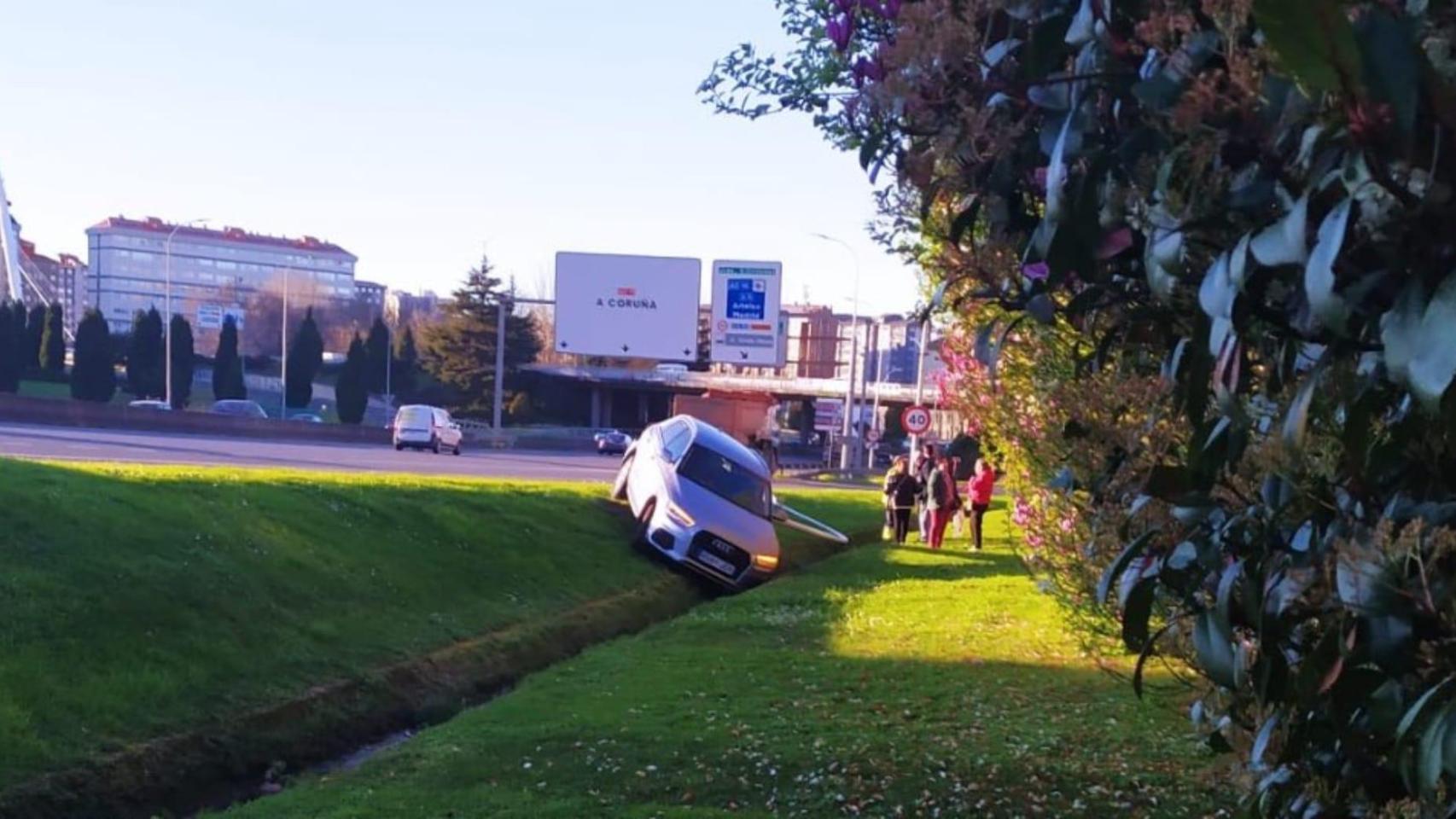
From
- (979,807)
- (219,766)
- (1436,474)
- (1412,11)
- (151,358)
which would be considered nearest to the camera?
(1412,11)

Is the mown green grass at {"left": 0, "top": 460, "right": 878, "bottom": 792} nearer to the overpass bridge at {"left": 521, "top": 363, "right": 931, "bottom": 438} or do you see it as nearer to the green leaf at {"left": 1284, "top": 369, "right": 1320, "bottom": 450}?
the green leaf at {"left": 1284, "top": 369, "right": 1320, "bottom": 450}

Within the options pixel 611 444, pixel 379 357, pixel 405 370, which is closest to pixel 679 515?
pixel 611 444

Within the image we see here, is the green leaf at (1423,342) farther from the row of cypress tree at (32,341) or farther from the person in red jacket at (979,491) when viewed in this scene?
the row of cypress tree at (32,341)

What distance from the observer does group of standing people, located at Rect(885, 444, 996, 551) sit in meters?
21.3

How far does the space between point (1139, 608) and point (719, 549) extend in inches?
668

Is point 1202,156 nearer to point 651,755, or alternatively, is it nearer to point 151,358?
point 651,755

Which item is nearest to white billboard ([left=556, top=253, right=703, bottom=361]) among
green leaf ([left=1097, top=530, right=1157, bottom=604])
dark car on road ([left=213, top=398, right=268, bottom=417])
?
dark car on road ([left=213, top=398, right=268, bottom=417])

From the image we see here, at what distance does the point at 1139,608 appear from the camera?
2.35 metres

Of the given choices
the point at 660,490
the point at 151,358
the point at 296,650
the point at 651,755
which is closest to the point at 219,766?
the point at 296,650

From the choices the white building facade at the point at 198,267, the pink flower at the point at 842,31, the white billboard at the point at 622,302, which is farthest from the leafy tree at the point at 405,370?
the pink flower at the point at 842,31

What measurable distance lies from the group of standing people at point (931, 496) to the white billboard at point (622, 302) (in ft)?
50.8

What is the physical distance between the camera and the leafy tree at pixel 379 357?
73.3m

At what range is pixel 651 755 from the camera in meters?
7.78

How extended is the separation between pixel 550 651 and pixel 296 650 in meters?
3.38
